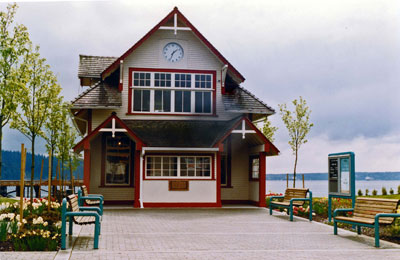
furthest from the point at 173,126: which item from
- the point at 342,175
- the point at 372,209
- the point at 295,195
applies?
the point at 372,209

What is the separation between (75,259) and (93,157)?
13479mm

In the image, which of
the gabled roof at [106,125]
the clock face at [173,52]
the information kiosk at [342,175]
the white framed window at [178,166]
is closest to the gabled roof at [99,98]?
the gabled roof at [106,125]

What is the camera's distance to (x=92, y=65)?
25109mm

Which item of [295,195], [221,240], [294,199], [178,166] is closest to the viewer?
[221,240]

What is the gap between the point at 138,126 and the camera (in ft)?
71.7

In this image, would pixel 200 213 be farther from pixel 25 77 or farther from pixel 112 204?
pixel 25 77

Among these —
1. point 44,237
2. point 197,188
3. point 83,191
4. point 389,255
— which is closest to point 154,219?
point 83,191

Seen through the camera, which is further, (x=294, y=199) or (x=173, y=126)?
(x=173, y=126)

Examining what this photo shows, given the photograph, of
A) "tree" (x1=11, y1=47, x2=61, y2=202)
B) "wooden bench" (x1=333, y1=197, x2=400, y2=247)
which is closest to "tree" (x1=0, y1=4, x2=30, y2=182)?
"tree" (x1=11, y1=47, x2=61, y2=202)

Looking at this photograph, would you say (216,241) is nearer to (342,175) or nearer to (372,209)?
(372,209)

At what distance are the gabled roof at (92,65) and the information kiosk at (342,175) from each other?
41.7ft

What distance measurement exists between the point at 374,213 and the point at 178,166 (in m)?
10.3

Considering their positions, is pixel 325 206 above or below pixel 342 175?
below

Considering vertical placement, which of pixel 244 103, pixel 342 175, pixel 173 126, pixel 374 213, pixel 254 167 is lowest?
pixel 374 213
